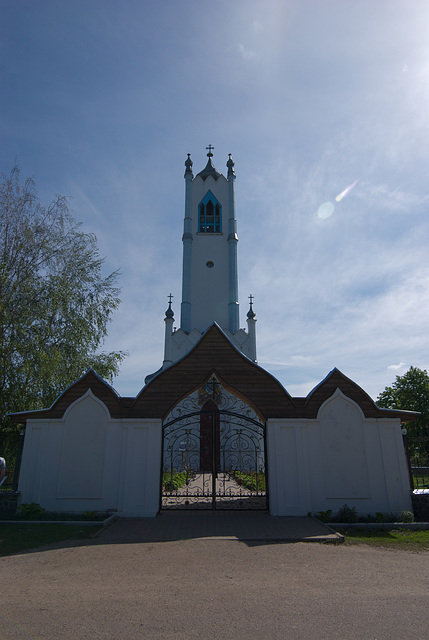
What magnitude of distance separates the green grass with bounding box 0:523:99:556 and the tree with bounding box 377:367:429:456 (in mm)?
21471

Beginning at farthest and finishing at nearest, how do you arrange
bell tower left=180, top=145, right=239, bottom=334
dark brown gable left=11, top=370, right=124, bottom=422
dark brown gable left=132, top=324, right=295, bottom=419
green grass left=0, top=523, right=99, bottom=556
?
bell tower left=180, top=145, right=239, bottom=334, dark brown gable left=132, top=324, right=295, bottom=419, dark brown gable left=11, top=370, right=124, bottom=422, green grass left=0, top=523, right=99, bottom=556

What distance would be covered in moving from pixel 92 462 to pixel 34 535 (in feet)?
7.99

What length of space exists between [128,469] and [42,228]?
9621mm

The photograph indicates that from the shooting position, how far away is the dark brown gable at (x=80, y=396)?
10843mm

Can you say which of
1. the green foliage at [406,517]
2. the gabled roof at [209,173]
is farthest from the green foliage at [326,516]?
the gabled roof at [209,173]

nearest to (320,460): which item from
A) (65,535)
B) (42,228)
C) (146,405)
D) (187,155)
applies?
(146,405)

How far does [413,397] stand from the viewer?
86.2 ft

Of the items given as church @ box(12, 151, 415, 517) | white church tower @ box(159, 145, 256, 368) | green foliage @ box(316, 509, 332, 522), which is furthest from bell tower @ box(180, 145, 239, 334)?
green foliage @ box(316, 509, 332, 522)

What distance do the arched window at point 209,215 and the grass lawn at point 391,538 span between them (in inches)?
966

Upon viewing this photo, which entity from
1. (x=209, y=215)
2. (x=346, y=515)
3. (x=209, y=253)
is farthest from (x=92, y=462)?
(x=209, y=215)

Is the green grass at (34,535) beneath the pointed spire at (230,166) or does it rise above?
beneath

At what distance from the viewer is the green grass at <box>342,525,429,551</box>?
25.8 ft

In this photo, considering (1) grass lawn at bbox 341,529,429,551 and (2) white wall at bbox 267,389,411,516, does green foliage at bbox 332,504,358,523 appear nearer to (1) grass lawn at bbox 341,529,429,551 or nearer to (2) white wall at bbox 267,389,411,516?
Answer: (2) white wall at bbox 267,389,411,516

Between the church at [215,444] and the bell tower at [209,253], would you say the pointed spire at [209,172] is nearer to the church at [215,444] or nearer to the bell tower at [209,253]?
the bell tower at [209,253]
